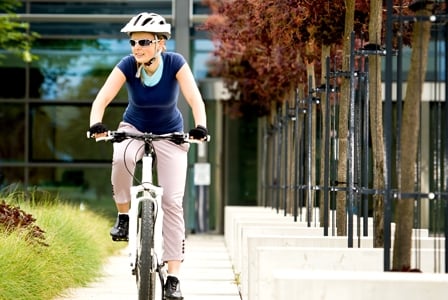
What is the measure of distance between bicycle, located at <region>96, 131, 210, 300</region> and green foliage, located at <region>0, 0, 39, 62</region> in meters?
13.7

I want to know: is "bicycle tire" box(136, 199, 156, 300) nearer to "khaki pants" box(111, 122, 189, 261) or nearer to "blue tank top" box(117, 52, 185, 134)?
"khaki pants" box(111, 122, 189, 261)

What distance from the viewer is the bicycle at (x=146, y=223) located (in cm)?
718

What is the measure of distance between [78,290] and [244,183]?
1722cm

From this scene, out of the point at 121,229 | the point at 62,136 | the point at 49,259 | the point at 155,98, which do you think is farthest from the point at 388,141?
the point at 62,136

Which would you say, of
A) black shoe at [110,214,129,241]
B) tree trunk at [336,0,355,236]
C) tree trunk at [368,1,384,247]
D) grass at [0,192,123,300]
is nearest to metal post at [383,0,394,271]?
black shoe at [110,214,129,241]

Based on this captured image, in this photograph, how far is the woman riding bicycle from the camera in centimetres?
758

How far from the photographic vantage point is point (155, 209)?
24.5ft

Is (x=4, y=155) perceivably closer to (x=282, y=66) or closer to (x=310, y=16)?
(x=282, y=66)

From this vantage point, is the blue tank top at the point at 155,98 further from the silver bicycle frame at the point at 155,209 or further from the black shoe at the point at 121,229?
the black shoe at the point at 121,229

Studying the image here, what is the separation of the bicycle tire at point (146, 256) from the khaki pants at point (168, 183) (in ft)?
1.35

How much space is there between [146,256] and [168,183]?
697 millimetres

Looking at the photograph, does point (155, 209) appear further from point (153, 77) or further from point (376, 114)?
point (376, 114)

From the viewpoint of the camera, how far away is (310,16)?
12.6 m

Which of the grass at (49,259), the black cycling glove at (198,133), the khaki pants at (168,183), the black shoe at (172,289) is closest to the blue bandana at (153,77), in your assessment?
the khaki pants at (168,183)
